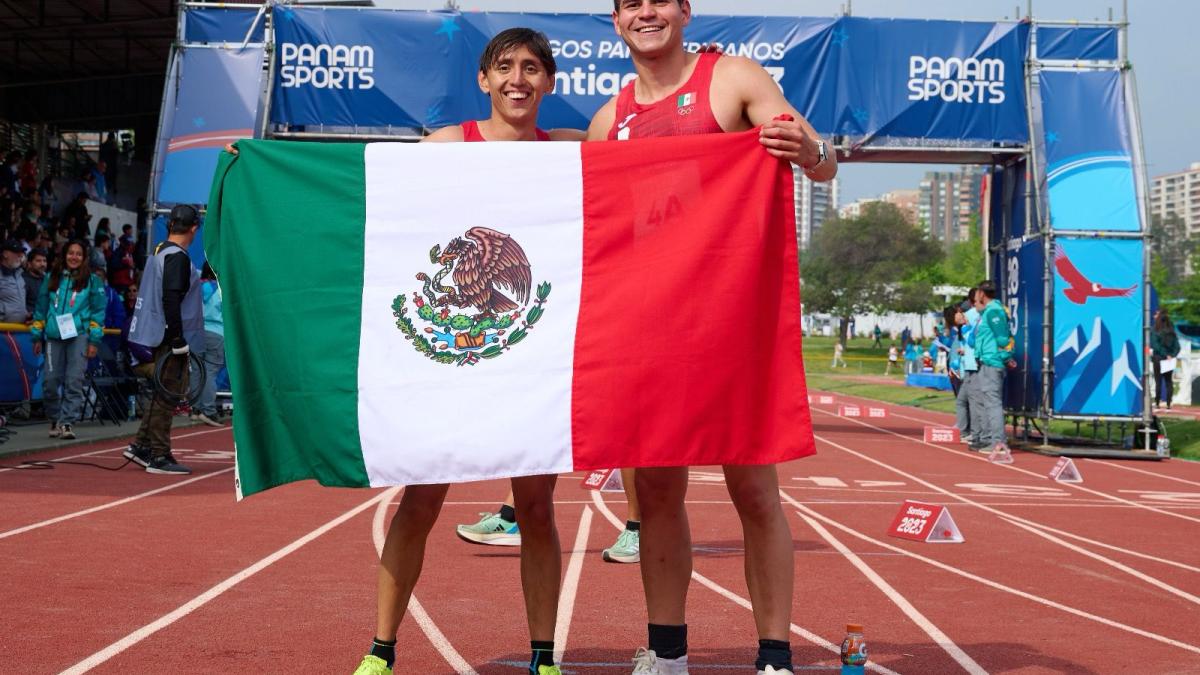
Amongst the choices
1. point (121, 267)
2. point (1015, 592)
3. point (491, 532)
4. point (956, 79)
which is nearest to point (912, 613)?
point (1015, 592)

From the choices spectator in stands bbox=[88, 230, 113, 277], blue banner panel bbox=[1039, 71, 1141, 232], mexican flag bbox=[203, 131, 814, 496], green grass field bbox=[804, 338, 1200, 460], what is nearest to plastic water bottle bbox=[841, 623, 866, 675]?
mexican flag bbox=[203, 131, 814, 496]

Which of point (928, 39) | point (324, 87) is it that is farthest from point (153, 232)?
point (928, 39)

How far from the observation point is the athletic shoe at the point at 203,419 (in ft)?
60.1

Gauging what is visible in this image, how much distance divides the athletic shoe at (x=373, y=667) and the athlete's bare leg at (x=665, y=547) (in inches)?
32.9

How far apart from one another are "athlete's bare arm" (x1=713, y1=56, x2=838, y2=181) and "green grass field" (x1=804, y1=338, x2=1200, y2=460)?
1498 cm

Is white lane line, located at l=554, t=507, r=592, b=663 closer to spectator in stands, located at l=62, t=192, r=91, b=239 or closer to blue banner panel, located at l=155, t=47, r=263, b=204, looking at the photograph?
blue banner panel, located at l=155, t=47, r=263, b=204

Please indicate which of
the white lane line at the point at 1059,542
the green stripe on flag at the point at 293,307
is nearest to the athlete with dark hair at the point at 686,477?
the green stripe on flag at the point at 293,307

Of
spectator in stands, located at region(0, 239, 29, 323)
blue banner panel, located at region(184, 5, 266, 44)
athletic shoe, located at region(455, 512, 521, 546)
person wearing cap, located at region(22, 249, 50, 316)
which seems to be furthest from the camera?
blue banner panel, located at region(184, 5, 266, 44)

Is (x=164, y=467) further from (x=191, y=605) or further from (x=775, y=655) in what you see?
(x=775, y=655)

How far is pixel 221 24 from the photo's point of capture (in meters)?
18.3

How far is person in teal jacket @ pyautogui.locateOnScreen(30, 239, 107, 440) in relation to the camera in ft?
45.1

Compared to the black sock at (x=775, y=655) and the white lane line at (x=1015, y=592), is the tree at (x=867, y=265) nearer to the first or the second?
the white lane line at (x=1015, y=592)

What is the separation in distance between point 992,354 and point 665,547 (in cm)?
1342

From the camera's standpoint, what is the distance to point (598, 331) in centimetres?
400
